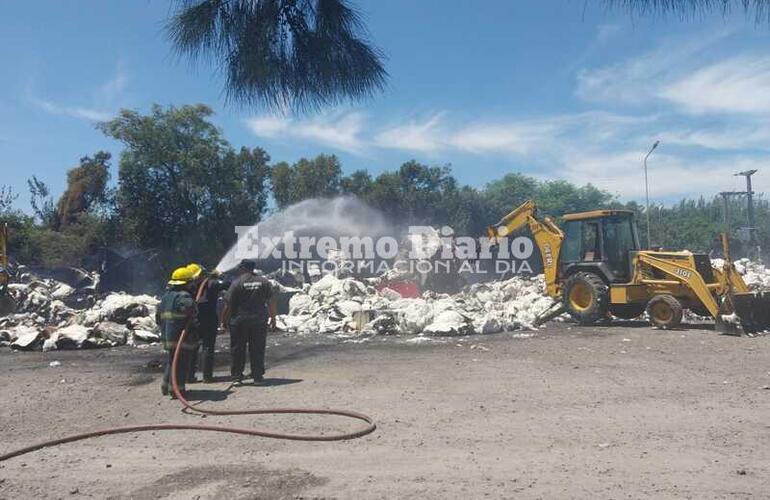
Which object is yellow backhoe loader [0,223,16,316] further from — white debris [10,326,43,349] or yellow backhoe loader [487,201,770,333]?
yellow backhoe loader [487,201,770,333]

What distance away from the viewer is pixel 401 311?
14.4m

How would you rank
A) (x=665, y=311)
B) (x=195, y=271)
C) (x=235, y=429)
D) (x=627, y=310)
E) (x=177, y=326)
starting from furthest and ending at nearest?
(x=627, y=310), (x=665, y=311), (x=195, y=271), (x=177, y=326), (x=235, y=429)

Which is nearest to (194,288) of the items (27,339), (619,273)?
(27,339)

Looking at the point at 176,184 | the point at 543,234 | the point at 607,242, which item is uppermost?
the point at 176,184

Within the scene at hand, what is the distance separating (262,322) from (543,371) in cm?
374

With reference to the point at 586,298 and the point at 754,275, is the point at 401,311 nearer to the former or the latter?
the point at 586,298

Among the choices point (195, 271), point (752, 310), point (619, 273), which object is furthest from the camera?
point (619, 273)

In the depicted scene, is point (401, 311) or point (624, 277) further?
point (624, 277)

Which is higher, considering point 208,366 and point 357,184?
point 357,184

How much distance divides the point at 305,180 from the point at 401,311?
73.0 ft

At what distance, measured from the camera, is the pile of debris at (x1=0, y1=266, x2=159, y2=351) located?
1232cm

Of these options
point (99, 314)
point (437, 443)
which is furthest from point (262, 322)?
point (99, 314)

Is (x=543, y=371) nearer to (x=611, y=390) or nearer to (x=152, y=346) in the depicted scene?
(x=611, y=390)

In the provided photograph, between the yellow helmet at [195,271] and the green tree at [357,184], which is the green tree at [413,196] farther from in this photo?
the yellow helmet at [195,271]
